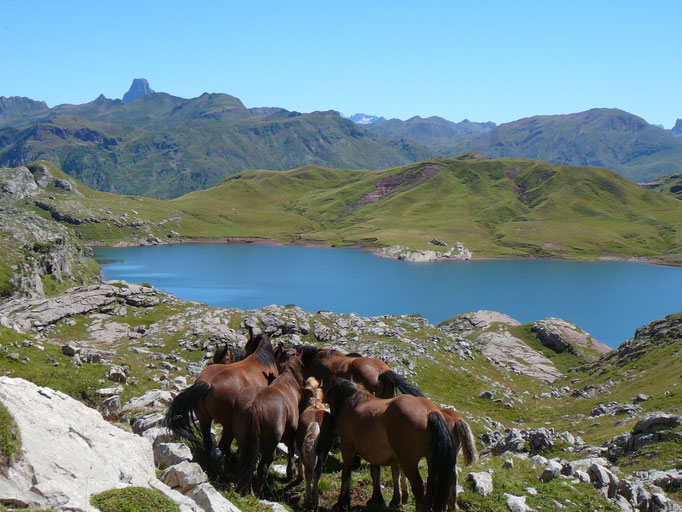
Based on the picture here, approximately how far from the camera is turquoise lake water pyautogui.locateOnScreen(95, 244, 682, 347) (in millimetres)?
96312

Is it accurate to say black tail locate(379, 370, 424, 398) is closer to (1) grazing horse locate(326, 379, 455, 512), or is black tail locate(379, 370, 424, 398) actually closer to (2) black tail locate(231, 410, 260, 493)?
(1) grazing horse locate(326, 379, 455, 512)

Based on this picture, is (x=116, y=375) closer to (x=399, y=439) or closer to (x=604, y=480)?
(x=399, y=439)

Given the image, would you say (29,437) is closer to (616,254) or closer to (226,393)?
(226,393)

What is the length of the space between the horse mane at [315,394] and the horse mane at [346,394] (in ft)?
1.99

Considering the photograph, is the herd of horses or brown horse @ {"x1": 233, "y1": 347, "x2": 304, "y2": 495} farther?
brown horse @ {"x1": 233, "y1": 347, "x2": 304, "y2": 495}

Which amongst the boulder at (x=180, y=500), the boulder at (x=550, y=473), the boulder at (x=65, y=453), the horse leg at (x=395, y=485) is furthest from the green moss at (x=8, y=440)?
the boulder at (x=550, y=473)

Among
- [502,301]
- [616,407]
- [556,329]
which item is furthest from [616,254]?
[616,407]

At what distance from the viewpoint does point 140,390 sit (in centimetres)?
1788

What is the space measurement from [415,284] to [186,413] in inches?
4633

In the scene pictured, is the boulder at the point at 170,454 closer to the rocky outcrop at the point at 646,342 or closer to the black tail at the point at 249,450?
the black tail at the point at 249,450

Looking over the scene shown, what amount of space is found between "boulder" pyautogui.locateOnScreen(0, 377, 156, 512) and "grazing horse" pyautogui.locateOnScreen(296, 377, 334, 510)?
9.85 ft

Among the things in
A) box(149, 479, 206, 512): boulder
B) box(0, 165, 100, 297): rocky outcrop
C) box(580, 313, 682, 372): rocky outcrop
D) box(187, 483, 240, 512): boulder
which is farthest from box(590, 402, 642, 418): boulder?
box(0, 165, 100, 297): rocky outcrop

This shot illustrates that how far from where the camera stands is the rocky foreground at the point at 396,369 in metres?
8.23

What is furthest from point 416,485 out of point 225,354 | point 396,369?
point 396,369
